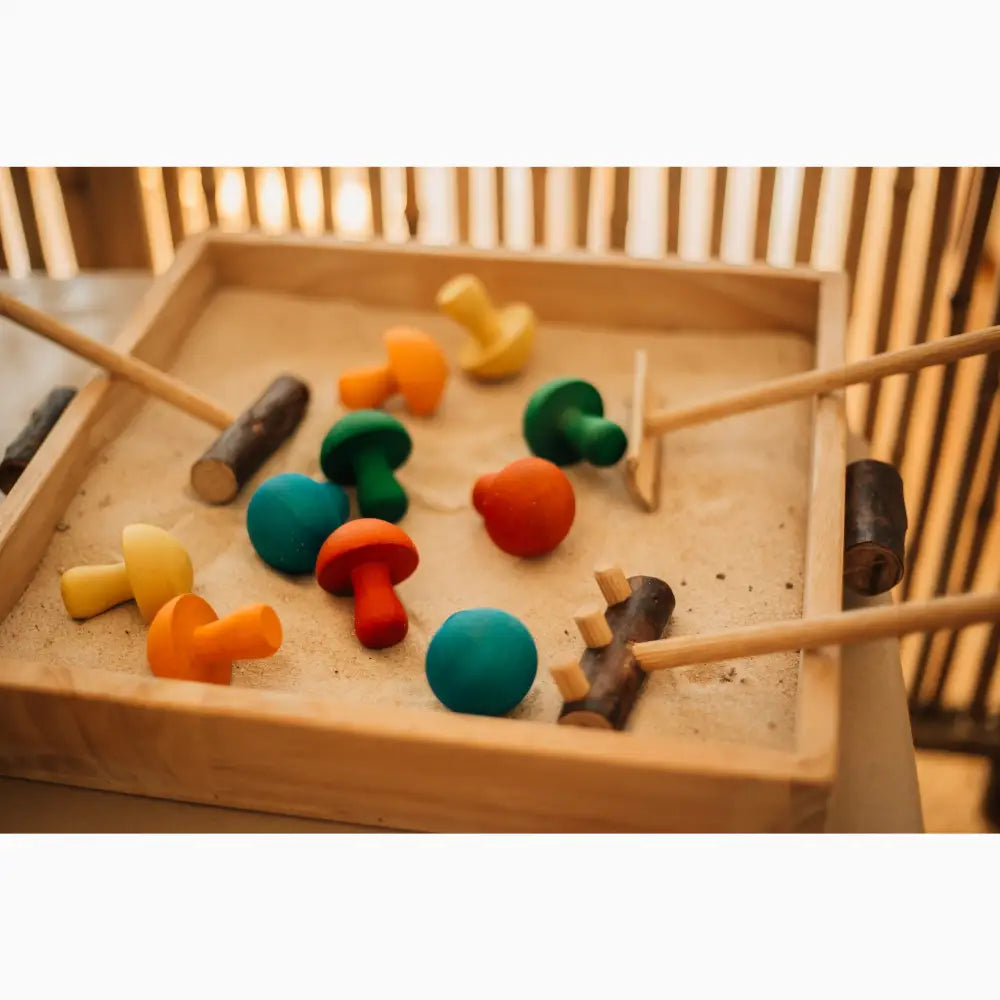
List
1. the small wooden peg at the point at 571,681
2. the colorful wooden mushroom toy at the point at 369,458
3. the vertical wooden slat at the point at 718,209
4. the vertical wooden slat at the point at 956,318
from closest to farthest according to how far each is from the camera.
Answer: the small wooden peg at the point at 571,681
the colorful wooden mushroom toy at the point at 369,458
the vertical wooden slat at the point at 956,318
the vertical wooden slat at the point at 718,209

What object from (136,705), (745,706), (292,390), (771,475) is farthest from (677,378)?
(136,705)

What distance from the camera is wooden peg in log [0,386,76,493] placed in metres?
1.40

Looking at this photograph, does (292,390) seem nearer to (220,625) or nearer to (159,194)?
(220,625)

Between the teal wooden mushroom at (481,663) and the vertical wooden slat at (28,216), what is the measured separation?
1.37m

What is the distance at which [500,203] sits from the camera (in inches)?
77.7

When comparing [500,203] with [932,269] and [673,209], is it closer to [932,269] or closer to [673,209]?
[673,209]

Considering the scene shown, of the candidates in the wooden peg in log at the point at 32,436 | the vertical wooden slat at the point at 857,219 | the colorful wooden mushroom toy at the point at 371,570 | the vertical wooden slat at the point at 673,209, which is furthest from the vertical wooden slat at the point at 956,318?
the wooden peg in log at the point at 32,436

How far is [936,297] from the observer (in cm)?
192

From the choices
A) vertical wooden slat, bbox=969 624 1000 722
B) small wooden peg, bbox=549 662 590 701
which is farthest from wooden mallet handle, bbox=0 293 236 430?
vertical wooden slat, bbox=969 624 1000 722

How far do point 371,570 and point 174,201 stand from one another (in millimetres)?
1136

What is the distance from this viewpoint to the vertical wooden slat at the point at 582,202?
1918 millimetres

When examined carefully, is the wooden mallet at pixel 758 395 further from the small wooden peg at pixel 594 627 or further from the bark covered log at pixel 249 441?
the bark covered log at pixel 249 441

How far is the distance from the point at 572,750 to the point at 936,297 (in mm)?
1295

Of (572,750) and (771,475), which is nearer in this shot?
(572,750)
